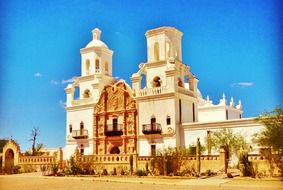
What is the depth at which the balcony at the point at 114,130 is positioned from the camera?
32403mm

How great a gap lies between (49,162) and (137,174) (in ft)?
32.4

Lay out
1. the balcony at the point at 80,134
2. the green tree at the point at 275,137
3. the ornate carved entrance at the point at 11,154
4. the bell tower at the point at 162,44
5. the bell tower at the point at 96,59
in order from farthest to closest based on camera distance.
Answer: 1. the bell tower at the point at 96,59
2. the balcony at the point at 80,134
3. the bell tower at the point at 162,44
4. the ornate carved entrance at the point at 11,154
5. the green tree at the point at 275,137

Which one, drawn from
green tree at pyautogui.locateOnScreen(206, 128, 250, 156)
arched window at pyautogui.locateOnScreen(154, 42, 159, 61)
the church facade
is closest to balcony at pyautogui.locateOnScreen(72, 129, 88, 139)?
the church facade

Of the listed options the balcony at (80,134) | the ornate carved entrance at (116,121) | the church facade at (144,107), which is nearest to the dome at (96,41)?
the church facade at (144,107)

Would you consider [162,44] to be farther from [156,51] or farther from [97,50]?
[97,50]

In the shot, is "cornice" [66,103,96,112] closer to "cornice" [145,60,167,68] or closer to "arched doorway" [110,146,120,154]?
"arched doorway" [110,146,120,154]

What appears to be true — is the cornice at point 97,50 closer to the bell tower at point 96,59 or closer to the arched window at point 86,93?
the bell tower at point 96,59

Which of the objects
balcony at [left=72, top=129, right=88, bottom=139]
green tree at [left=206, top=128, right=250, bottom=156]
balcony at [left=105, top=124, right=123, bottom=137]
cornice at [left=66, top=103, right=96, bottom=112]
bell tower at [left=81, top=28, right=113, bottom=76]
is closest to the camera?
green tree at [left=206, top=128, right=250, bottom=156]

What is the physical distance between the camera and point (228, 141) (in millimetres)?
26203

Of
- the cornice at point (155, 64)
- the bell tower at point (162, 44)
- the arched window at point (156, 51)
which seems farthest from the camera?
the arched window at point (156, 51)

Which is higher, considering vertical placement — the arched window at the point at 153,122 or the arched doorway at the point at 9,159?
the arched window at the point at 153,122

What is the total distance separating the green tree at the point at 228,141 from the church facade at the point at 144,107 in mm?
680

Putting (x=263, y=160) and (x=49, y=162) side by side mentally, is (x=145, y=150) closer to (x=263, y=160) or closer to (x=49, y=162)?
(x=49, y=162)

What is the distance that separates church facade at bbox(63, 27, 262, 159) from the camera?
29.5 metres
